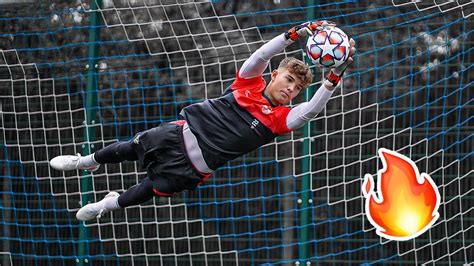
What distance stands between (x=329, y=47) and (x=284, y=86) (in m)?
0.44

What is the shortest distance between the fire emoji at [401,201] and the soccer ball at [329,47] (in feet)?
5.84

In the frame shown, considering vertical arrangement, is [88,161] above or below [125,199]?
above

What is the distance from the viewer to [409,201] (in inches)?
244

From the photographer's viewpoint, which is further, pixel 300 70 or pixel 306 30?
pixel 300 70

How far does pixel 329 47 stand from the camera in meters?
4.68

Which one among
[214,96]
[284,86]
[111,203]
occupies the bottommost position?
[111,203]

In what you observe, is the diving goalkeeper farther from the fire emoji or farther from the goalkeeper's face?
the fire emoji

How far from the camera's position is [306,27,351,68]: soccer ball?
184 inches

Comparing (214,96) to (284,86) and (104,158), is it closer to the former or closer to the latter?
(104,158)

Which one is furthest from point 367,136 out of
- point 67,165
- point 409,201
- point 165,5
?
point 67,165

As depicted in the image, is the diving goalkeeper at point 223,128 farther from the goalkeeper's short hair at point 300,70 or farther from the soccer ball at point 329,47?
the soccer ball at point 329,47

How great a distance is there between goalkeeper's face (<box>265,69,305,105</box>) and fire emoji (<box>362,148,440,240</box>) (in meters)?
1.50

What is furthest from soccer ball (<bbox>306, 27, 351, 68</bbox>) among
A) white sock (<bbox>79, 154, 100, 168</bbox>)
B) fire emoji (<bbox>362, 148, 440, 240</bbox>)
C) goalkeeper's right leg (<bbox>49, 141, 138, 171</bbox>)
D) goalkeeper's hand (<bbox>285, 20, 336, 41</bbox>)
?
fire emoji (<bbox>362, 148, 440, 240</bbox>)

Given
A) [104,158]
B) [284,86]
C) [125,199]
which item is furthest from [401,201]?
[104,158]
